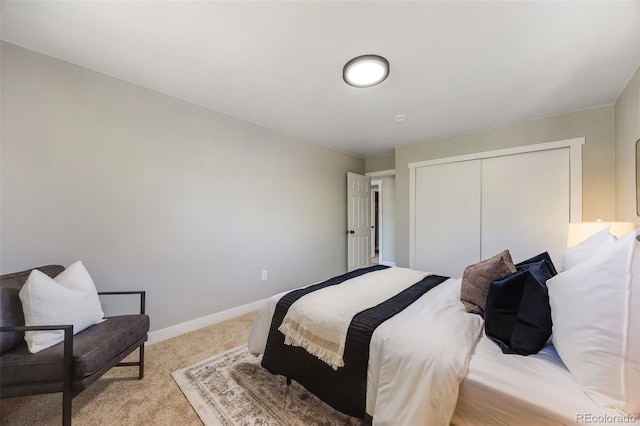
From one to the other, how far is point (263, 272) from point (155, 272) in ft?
4.04

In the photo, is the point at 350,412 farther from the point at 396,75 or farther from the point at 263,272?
the point at 396,75

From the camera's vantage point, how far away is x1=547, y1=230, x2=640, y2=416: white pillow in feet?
2.56

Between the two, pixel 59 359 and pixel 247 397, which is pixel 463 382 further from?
pixel 59 359

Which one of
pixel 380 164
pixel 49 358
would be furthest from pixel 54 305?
pixel 380 164

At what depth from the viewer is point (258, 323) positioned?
1.77m

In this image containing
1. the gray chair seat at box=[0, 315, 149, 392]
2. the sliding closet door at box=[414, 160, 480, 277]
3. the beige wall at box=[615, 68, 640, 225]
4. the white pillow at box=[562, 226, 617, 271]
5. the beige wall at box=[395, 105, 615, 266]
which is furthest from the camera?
the sliding closet door at box=[414, 160, 480, 277]

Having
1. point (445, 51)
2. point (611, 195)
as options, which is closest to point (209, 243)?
point (445, 51)

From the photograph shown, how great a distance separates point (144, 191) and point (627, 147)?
14.2ft

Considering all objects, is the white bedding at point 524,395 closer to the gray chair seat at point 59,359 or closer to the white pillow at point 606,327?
the white pillow at point 606,327

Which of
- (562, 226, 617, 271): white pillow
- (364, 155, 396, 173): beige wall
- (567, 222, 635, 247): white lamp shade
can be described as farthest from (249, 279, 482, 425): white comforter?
(364, 155, 396, 173): beige wall

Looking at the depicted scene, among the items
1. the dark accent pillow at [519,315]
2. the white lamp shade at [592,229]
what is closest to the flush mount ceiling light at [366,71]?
the dark accent pillow at [519,315]

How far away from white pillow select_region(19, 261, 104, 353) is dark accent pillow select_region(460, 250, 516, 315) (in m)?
2.37

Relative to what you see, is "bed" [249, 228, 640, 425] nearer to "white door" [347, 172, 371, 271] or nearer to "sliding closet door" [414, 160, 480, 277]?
"sliding closet door" [414, 160, 480, 277]

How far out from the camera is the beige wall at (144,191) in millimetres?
1701
